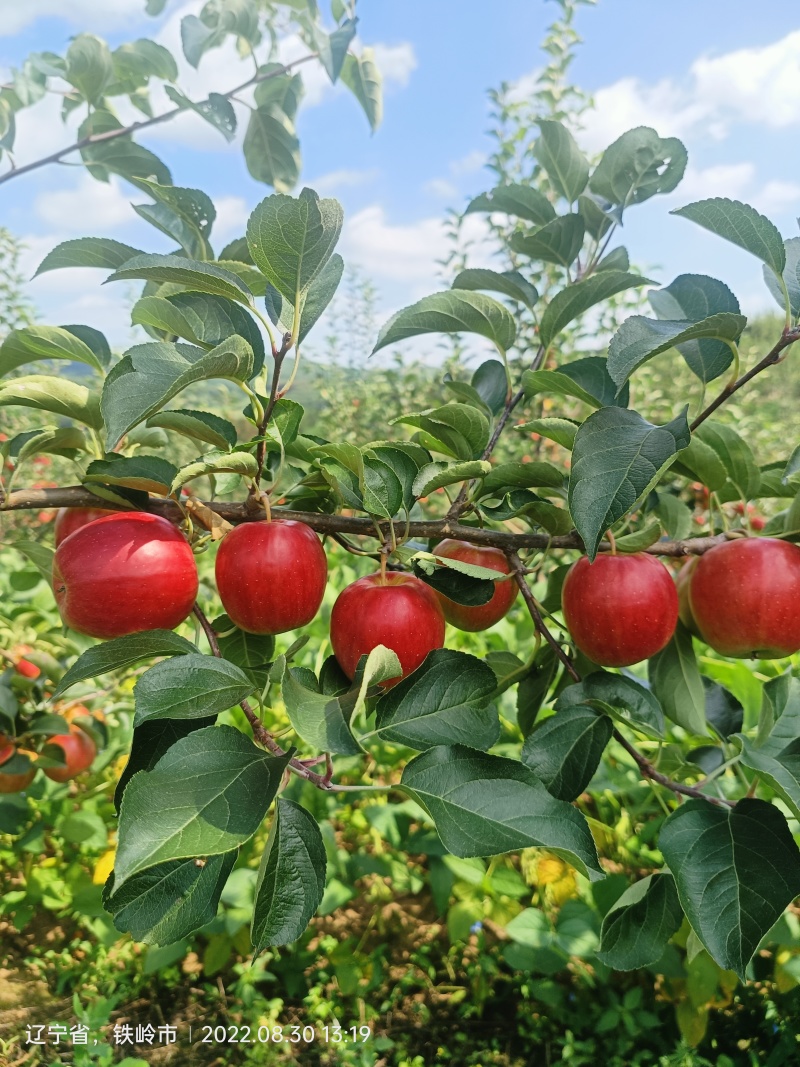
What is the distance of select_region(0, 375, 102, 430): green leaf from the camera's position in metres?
0.59

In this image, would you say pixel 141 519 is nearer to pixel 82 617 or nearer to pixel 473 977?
pixel 82 617

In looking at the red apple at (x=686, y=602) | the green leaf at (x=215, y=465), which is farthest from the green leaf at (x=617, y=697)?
the green leaf at (x=215, y=465)

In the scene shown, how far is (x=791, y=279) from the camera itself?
1.95 feet

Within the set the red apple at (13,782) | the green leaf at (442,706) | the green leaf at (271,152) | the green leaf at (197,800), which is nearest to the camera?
the green leaf at (197,800)

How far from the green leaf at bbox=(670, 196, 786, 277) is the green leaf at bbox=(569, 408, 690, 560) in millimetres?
171

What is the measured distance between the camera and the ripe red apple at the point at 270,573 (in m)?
0.59

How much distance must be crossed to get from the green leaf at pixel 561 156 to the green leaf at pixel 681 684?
523 mm

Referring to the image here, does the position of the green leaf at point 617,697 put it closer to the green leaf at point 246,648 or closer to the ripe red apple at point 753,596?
the ripe red apple at point 753,596

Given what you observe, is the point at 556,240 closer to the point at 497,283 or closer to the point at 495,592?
the point at 497,283

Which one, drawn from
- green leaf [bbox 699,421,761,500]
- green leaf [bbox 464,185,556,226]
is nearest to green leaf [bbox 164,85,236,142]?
green leaf [bbox 464,185,556,226]

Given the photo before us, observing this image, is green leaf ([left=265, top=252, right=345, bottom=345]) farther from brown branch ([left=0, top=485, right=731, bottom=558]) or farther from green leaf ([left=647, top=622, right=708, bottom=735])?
green leaf ([left=647, top=622, right=708, bottom=735])

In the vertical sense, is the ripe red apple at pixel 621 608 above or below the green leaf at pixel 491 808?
above

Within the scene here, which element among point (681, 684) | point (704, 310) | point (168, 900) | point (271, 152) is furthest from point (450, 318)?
point (271, 152)

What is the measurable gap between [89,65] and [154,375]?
1.10m
